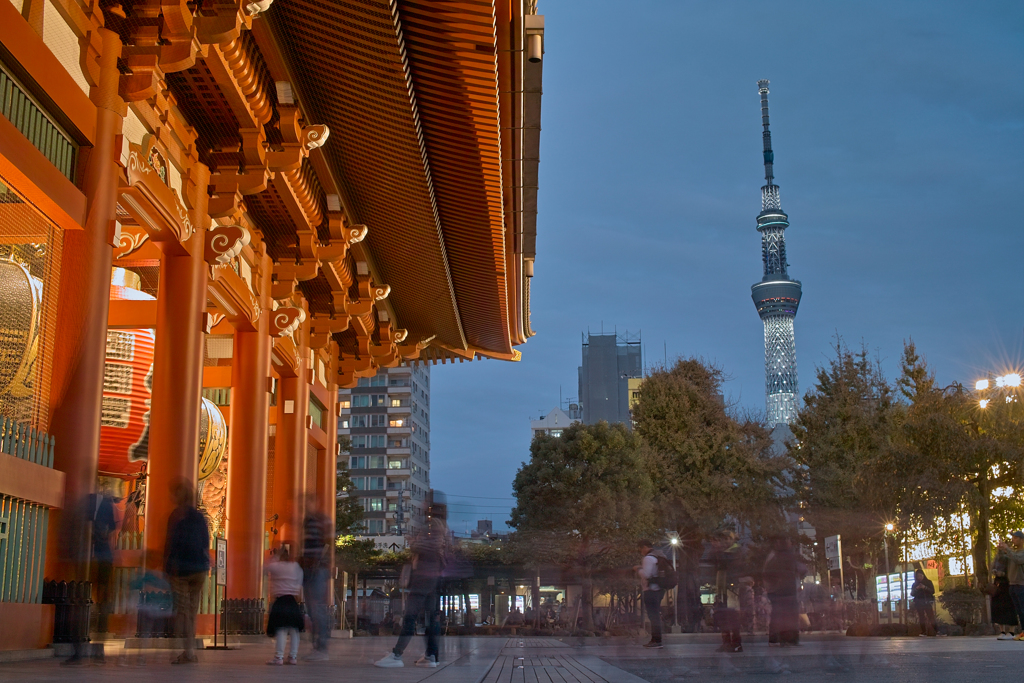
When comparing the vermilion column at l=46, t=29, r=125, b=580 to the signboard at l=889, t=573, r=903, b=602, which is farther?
the signboard at l=889, t=573, r=903, b=602

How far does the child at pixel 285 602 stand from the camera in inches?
420

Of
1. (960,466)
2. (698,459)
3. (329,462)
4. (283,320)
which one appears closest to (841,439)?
(698,459)

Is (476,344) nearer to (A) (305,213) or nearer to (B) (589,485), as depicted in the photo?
(A) (305,213)

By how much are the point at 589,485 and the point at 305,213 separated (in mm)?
25481

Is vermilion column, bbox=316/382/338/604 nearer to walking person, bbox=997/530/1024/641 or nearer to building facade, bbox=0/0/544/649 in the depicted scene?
building facade, bbox=0/0/544/649

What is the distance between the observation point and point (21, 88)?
940cm

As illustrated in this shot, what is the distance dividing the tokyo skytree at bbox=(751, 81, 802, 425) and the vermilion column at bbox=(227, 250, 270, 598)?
168 metres

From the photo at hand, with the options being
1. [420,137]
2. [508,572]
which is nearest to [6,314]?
[420,137]

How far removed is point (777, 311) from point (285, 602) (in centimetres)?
17760

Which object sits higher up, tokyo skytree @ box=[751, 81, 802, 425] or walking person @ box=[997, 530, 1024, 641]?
tokyo skytree @ box=[751, 81, 802, 425]

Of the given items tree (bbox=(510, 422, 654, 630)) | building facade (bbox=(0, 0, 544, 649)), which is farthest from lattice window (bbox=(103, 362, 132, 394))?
tree (bbox=(510, 422, 654, 630))

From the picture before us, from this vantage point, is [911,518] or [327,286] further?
[911,518]

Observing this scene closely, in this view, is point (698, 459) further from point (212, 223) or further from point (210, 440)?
point (212, 223)

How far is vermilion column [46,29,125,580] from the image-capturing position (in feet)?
32.7
